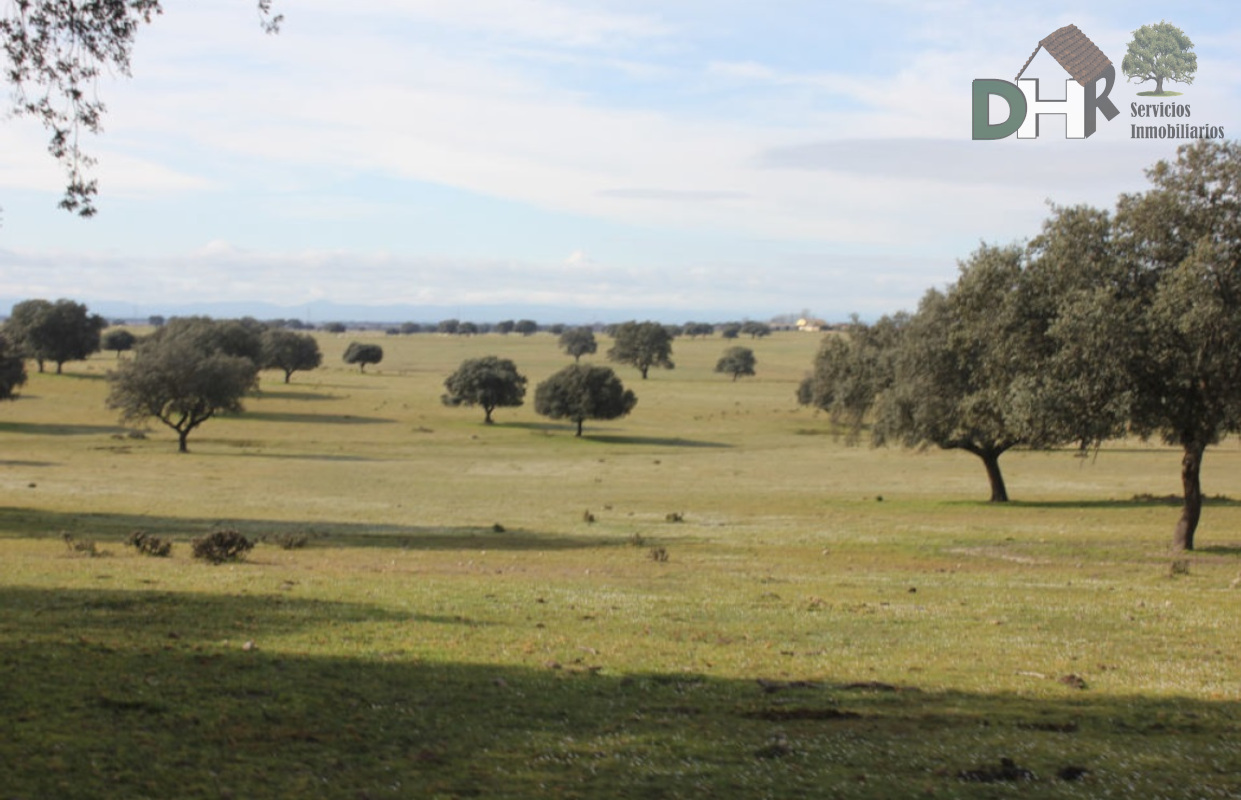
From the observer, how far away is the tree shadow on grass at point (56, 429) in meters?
85.4

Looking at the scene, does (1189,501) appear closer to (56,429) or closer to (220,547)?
(220,547)

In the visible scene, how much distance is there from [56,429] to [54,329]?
42.8m

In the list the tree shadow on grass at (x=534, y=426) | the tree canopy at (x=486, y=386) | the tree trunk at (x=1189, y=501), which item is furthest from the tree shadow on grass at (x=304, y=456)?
the tree trunk at (x=1189, y=501)

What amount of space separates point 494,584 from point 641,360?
462 feet

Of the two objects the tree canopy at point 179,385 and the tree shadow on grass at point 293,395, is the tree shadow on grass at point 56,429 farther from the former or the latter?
the tree shadow on grass at point 293,395

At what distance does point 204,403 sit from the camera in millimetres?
81375

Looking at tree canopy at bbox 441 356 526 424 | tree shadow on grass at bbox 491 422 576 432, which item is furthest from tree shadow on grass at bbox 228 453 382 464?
tree canopy at bbox 441 356 526 424

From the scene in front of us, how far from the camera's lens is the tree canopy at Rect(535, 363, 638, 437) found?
319 feet

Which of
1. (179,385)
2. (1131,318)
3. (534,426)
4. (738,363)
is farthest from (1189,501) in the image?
(738,363)

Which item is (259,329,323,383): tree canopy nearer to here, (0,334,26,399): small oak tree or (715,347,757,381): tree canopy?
(0,334,26,399): small oak tree

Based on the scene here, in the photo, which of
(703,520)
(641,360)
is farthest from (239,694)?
(641,360)

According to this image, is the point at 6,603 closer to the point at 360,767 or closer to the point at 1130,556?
the point at 360,767

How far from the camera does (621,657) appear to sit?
1390 cm

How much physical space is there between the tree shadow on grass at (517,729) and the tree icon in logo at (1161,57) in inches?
1114
